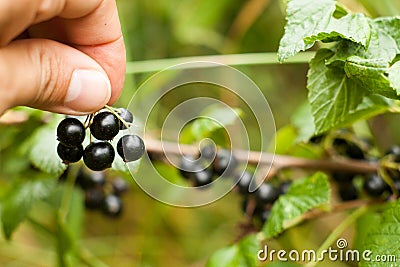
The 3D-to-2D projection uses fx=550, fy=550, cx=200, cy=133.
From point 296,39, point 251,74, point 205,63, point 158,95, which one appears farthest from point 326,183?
point 251,74

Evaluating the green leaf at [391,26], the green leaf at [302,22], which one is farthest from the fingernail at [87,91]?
the green leaf at [391,26]

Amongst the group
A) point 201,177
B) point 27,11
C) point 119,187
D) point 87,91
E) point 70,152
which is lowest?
point 119,187

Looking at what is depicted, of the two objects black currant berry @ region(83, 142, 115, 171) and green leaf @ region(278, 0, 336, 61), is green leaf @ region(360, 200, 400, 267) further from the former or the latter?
black currant berry @ region(83, 142, 115, 171)

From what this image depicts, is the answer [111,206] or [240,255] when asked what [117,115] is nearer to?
[240,255]

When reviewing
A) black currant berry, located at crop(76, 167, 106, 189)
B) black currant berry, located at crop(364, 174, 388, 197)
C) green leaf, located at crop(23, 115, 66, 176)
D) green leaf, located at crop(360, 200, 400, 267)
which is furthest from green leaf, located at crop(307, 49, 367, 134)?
black currant berry, located at crop(76, 167, 106, 189)

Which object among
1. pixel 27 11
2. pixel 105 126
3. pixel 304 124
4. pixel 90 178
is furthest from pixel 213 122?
pixel 27 11

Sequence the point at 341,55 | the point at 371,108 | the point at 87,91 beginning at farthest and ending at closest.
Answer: the point at 371,108 → the point at 341,55 → the point at 87,91

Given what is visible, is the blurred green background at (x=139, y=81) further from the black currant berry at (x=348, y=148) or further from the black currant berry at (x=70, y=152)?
the black currant berry at (x=70, y=152)
